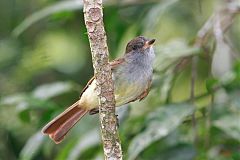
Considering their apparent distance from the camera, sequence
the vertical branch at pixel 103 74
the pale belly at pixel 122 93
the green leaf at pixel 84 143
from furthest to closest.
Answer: the green leaf at pixel 84 143 < the pale belly at pixel 122 93 < the vertical branch at pixel 103 74

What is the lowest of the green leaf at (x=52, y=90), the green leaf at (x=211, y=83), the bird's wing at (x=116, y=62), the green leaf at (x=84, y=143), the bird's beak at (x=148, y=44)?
the green leaf at (x=84, y=143)

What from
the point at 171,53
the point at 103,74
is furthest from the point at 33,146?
the point at 103,74

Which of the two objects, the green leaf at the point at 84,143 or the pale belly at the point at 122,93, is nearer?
the pale belly at the point at 122,93

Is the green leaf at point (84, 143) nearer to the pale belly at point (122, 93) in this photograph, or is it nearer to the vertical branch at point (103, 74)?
the pale belly at point (122, 93)

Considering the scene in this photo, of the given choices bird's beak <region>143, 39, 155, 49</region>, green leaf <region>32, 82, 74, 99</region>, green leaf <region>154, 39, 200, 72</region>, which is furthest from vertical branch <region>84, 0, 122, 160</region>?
green leaf <region>32, 82, 74, 99</region>

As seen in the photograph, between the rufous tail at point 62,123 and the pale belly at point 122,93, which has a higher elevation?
the pale belly at point 122,93

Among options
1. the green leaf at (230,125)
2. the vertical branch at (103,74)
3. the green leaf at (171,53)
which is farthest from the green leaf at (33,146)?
the vertical branch at (103,74)

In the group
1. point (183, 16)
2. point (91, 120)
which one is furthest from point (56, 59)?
point (91, 120)

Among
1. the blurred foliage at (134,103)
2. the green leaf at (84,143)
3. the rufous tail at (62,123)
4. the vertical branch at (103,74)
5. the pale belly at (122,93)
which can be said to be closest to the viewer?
the vertical branch at (103,74)
